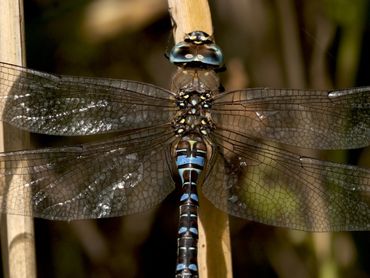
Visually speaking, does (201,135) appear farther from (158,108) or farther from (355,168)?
(355,168)

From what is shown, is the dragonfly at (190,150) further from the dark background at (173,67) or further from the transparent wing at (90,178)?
the dark background at (173,67)

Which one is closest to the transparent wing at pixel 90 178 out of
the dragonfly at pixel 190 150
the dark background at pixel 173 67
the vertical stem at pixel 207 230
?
the dragonfly at pixel 190 150

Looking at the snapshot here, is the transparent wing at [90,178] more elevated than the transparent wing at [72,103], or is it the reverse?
the transparent wing at [72,103]

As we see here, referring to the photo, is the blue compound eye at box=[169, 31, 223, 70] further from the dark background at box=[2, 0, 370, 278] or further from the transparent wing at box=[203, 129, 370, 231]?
the dark background at box=[2, 0, 370, 278]

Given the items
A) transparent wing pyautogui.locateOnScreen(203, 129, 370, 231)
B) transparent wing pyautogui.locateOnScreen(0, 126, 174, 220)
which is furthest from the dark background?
transparent wing pyautogui.locateOnScreen(0, 126, 174, 220)

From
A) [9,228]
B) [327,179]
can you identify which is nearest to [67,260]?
[9,228]
